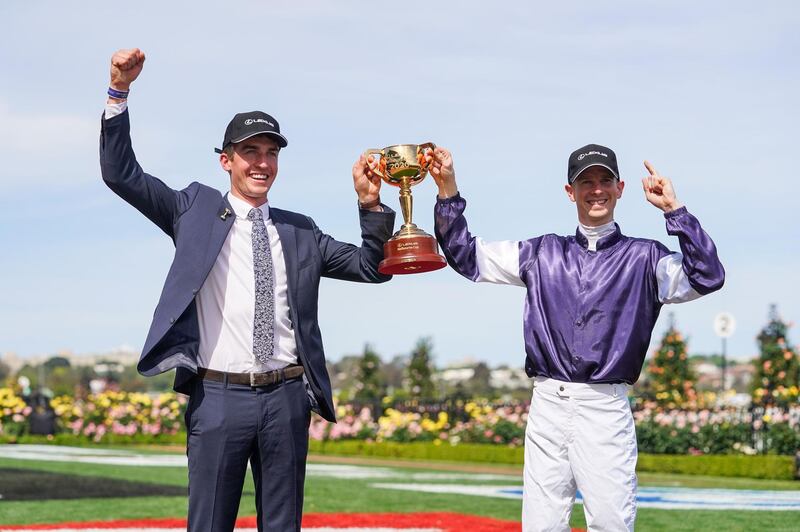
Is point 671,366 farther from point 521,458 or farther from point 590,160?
point 590,160

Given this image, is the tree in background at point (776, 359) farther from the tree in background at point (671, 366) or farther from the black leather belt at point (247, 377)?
the black leather belt at point (247, 377)

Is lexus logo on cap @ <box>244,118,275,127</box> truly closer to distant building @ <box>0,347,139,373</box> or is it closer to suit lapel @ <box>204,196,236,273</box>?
suit lapel @ <box>204,196,236,273</box>

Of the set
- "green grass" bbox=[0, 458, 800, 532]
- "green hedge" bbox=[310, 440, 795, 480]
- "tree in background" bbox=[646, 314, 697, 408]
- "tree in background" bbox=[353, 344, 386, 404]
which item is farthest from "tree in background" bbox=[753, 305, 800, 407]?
"green grass" bbox=[0, 458, 800, 532]

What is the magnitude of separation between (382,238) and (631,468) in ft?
Answer: 4.63

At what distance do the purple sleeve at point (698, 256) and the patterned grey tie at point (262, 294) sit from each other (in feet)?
5.48

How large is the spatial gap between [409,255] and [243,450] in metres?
1.05

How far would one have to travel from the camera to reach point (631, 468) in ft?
14.1

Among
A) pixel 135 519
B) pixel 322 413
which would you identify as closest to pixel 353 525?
pixel 135 519

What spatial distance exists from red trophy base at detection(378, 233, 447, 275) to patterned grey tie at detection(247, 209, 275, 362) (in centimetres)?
51

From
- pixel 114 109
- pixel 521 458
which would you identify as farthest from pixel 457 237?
pixel 521 458

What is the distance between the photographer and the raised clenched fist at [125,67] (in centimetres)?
406

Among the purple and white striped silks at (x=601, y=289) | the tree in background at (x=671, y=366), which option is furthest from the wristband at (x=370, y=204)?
the tree in background at (x=671, y=366)

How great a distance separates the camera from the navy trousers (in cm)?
408

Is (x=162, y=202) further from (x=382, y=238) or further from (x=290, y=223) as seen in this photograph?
(x=382, y=238)
